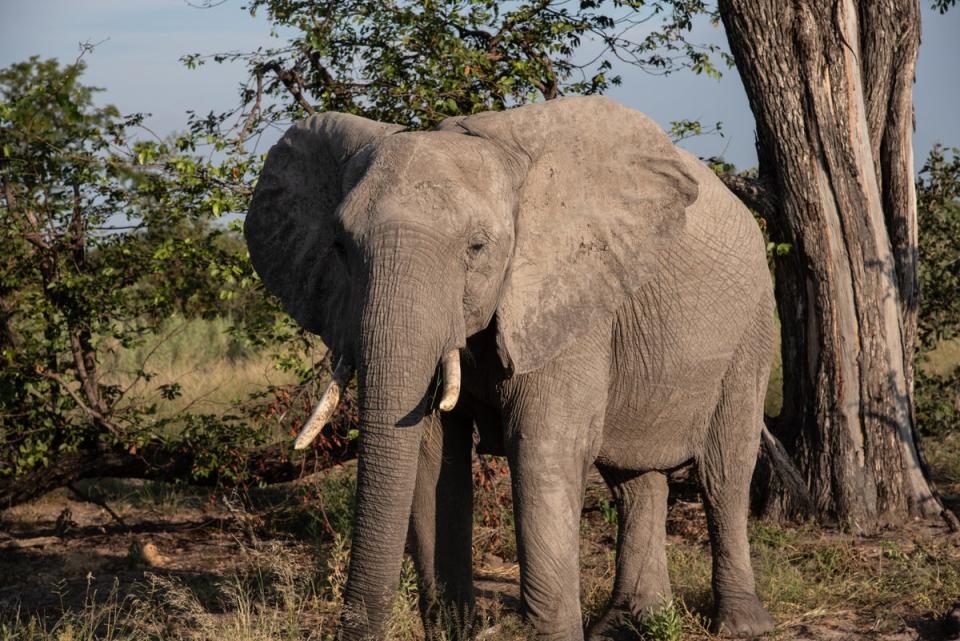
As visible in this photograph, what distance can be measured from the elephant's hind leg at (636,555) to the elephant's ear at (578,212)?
1.35 metres

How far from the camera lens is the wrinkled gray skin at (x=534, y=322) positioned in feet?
13.4

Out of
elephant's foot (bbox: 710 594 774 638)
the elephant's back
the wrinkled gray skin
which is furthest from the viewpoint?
elephant's foot (bbox: 710 594 774 638)

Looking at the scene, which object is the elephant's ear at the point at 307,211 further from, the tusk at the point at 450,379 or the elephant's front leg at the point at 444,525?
the elephant's front leg at the point at 444,525

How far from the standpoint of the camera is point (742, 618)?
18.5 ft

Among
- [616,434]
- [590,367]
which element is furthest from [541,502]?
[616,434]

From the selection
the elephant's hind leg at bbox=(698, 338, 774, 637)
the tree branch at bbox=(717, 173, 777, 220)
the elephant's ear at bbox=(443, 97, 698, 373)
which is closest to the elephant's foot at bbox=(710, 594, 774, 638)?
the elephant's hind leg at bbox=(698, 338, 774, 637)

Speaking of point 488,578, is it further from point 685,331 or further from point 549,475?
point 549,475

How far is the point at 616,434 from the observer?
5.30 m

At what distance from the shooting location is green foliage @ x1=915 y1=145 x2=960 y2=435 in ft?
30.3

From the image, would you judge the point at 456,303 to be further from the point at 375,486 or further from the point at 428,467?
the point at 428,467

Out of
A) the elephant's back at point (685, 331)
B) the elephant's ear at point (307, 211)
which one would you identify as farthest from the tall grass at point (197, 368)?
the elephant's back at point (685, 331)

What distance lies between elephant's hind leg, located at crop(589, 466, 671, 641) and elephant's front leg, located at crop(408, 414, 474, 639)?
0.90 m

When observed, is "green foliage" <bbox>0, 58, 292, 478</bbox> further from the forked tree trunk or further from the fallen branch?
the forked tree trunk

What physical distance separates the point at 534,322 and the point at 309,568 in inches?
103
